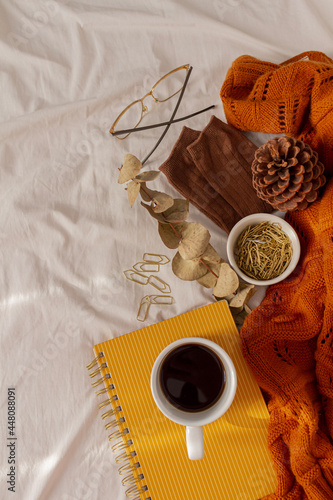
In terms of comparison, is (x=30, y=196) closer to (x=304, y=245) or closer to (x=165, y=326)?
(x=165, y=326)

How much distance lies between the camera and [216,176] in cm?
77

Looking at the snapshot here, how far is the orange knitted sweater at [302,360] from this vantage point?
0.68 m

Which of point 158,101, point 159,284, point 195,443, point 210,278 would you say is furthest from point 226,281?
point 158,101

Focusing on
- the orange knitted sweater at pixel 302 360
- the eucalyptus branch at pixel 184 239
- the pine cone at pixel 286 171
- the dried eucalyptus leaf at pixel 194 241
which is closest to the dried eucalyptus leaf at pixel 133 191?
the eucalyptus branch at pixel 184 239

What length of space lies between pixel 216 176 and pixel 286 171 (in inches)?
6.1

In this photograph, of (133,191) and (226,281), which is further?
(226,281)

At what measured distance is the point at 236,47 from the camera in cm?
82

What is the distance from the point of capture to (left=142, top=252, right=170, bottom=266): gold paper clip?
77 cm

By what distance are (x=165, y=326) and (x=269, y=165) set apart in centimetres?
32

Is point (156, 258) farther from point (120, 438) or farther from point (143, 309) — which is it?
point (120, 438)

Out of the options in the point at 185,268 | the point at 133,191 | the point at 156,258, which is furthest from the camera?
the point at 156,258

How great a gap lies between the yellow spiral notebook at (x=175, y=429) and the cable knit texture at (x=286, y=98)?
0.32 m

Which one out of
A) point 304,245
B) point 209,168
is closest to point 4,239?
point 209,168

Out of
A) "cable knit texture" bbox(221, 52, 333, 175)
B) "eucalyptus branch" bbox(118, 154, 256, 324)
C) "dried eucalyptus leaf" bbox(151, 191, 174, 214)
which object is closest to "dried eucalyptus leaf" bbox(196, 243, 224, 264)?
"eucalyptus branch" bbox(118, 154, 256, 324)
